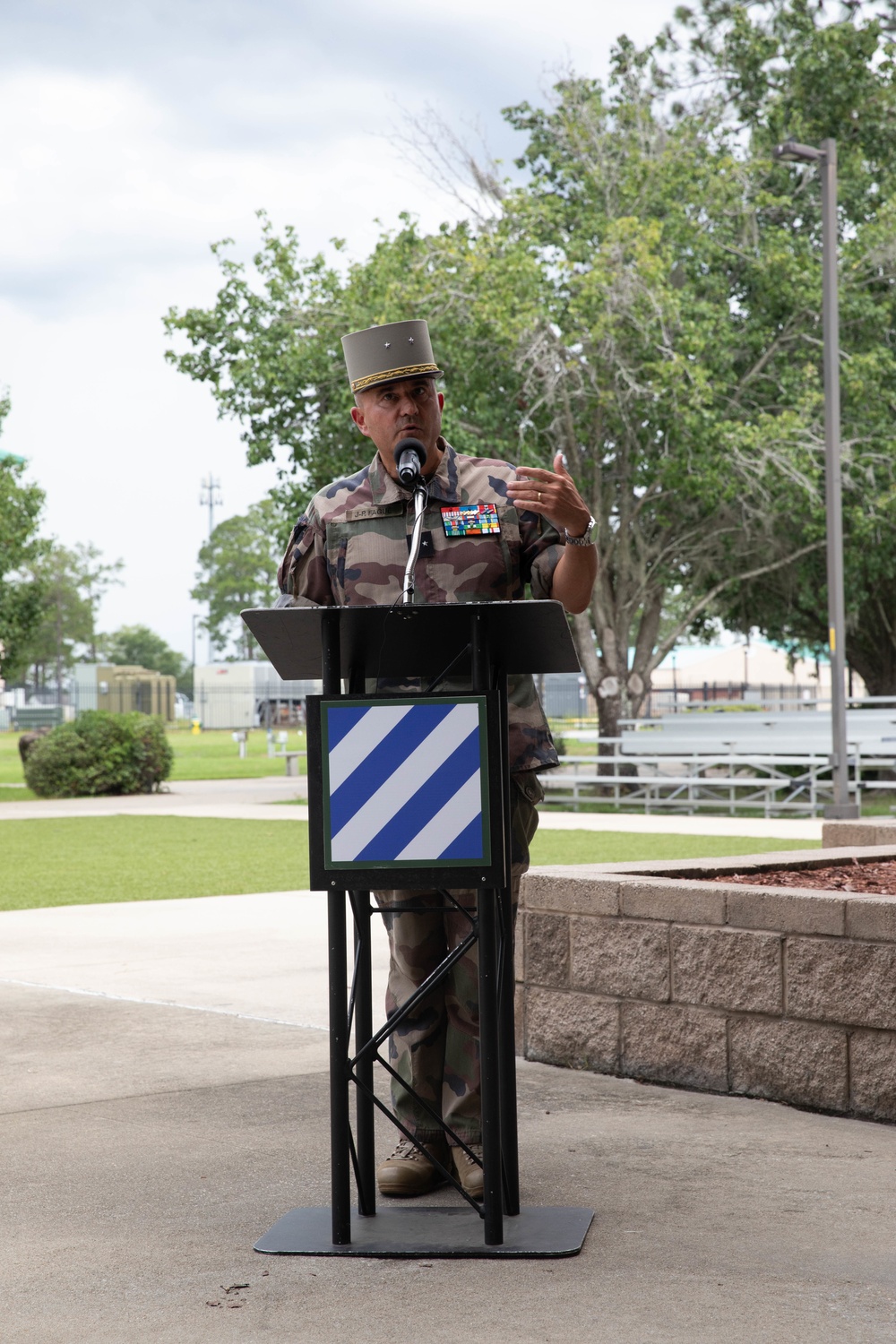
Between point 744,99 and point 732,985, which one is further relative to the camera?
point 744,99

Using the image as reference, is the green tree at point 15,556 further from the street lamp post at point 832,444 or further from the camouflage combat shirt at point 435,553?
the camouflage combat shirt at point 435,553

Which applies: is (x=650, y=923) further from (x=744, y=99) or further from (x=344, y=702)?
(x=744, y=99)

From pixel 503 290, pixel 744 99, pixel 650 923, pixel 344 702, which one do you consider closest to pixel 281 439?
pixel 503 290

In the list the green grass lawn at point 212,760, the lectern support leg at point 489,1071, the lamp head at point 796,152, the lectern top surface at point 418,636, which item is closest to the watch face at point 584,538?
the lectern top surface at point 418,636

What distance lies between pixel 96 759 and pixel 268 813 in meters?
6.37

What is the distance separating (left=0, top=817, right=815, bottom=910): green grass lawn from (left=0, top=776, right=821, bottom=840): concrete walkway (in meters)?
0.95

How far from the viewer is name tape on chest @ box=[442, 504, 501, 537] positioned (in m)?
4.09

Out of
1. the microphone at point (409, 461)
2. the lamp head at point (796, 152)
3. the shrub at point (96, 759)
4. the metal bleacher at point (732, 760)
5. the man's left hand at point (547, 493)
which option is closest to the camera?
the man's left hand at point (547, 493)

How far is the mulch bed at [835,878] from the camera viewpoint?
18.8ft

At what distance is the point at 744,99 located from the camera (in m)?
26.7

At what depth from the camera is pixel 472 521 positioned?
4094 millimetres

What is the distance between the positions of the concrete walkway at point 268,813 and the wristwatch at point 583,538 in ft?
40.0

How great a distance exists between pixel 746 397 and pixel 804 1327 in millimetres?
22002

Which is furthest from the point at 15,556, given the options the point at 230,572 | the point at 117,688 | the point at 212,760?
the point at 230,572
